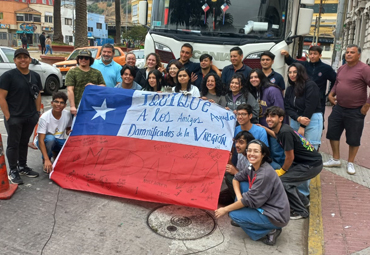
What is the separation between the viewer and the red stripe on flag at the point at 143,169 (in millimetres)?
4113

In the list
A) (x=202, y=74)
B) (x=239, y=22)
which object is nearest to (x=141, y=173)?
(x=202, y=74)

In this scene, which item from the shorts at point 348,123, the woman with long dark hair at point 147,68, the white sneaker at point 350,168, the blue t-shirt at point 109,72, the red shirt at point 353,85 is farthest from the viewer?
the blue t-shirt at point 109,72

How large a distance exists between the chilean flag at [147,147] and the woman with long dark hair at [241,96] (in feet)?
1.14

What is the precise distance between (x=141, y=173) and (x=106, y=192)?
1.70ft

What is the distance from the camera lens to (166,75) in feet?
19.1

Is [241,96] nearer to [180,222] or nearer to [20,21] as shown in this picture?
[180,222]

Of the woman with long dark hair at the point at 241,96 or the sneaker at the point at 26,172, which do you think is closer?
the woman with long dark hair at the point at 241,96

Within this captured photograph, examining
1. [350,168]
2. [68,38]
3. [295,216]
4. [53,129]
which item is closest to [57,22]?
[53,129]

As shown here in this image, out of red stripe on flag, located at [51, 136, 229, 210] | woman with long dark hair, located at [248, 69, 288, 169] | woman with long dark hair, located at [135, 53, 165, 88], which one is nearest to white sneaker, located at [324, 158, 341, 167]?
woman with long dark hair, located at [248, 69, 288, 169]

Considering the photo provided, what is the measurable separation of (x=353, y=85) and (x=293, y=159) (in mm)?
2012

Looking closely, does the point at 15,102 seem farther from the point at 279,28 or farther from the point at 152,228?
the point at 279,28

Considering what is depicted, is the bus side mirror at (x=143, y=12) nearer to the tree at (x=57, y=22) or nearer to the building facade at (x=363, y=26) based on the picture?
the tree at (x=57, y=22)

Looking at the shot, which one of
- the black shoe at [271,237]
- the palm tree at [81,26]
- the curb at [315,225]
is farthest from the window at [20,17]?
the black shoe at [271,237]

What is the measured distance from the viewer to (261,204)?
3.46 m
